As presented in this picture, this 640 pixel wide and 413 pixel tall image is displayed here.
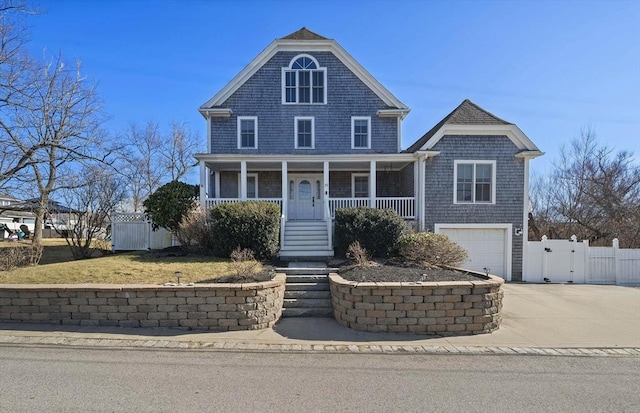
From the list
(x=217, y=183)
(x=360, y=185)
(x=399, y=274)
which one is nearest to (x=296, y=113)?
(x=360, y=185)

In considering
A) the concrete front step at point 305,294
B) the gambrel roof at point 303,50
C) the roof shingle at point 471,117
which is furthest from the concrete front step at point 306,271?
the gambrel roof at point 303,50

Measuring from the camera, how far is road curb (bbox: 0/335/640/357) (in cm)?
501

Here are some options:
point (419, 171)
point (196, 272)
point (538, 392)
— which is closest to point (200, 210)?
point (196, 272)

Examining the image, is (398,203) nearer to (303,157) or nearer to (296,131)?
(303,157)

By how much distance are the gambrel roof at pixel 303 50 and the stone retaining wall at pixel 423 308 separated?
35.1 ft

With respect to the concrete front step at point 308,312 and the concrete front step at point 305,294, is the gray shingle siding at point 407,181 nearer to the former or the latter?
the concrete front step at point 305,294

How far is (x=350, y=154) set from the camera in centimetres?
1330

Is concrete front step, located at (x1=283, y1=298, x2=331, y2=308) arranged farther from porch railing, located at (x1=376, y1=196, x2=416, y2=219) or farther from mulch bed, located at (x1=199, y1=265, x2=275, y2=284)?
porch railing, located at (x1=376, y1=196, x2=416, y2=219)

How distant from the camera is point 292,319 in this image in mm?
6531

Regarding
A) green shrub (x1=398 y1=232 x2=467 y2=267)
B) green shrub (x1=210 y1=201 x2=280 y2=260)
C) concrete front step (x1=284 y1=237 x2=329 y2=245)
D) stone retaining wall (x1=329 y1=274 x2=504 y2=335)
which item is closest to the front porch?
concrete front step (x1=284 y1=237 x2=329 y2=245)

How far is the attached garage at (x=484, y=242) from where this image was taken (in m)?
12.5

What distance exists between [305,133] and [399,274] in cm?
943

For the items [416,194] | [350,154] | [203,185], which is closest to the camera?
[203,185]

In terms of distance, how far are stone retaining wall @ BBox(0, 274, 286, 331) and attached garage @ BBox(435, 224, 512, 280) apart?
9002 millimetres
